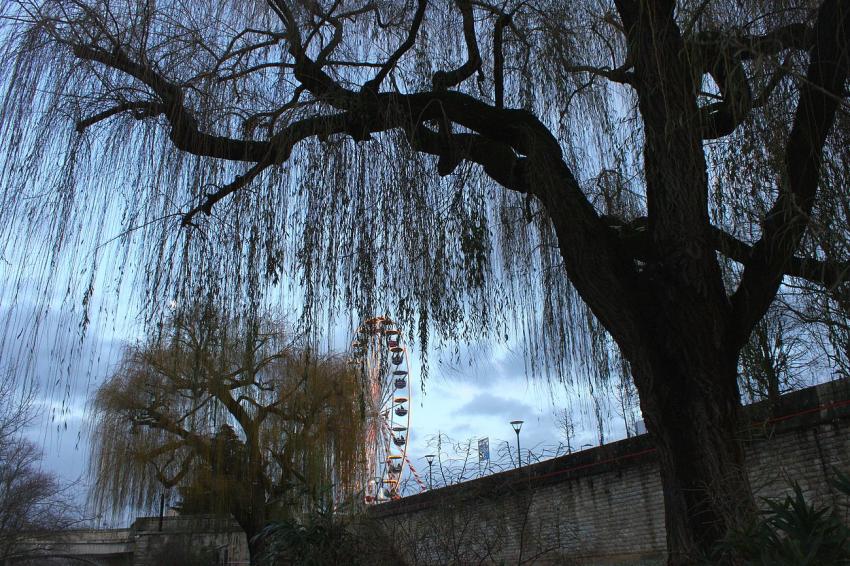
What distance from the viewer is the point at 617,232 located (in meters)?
3.64

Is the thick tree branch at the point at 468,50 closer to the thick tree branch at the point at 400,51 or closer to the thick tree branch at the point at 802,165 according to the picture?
the thick tree branch at the point at 400,51

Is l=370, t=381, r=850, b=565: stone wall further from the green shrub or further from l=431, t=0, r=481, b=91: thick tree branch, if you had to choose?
l=431, t=0, r=481, b=91: thick tree branch

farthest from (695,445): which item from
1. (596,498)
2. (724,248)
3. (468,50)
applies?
(596,498)

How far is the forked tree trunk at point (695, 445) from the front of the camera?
2.76 m

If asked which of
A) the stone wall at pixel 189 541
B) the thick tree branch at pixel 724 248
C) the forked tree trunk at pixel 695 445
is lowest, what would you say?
the forked tree trunk at pixel 695 445

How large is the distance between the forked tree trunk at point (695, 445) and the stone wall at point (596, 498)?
14 centimetres

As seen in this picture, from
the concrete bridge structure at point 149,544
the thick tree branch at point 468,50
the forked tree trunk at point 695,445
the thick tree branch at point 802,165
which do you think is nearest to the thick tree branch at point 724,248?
the thick tree branch at point 802,165

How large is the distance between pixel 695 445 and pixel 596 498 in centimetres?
663

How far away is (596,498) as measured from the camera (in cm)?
909

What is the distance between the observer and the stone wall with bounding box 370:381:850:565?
4754 millimetres

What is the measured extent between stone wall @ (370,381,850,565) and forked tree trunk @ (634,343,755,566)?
0.46 feet

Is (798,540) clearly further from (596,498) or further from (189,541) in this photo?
(189,541)

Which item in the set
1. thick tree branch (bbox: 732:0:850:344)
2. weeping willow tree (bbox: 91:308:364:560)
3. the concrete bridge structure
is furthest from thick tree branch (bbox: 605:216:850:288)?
the concrete bridge structure

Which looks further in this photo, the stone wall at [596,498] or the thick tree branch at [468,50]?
the stone wall at [596,498]
